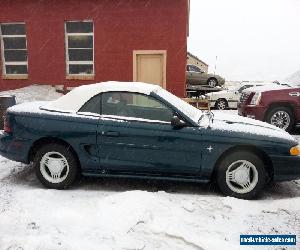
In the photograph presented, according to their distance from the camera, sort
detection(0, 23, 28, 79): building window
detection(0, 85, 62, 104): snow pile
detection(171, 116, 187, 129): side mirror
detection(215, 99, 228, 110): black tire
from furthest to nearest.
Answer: detection(215, 99, 228, 110): black tire < detection(0, 23, 28, 79): building window < detection(0, 85, 62, 104): snow pile < detection(171, 116, 187, 129): side mirror

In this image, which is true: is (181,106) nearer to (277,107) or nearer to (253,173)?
(253,173)

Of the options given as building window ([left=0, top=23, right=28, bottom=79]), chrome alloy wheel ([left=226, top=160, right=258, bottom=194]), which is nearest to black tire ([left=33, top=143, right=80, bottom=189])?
chrome alloy wheel ([left=226, top=160, right=258, bottom=194])

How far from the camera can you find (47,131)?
4926 mm

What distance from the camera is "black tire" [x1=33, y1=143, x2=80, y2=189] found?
4.95 meters

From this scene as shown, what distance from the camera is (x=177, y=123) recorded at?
15.4ft

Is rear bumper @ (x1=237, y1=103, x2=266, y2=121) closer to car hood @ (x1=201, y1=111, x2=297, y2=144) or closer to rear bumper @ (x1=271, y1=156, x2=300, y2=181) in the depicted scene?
car hood @ (x1=201, y1=111, x2=297, y2=144)

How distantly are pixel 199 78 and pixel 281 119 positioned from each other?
11.9 meters

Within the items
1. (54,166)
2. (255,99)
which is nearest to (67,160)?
(54,166)

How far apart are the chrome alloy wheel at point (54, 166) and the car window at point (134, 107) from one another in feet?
2.93

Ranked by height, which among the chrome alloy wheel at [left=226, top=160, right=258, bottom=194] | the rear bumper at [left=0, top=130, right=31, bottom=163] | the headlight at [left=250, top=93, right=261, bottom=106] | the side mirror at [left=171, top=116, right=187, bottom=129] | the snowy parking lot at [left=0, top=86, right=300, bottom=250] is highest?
the headlight at [left=250, top=93, right=261, bottom=106]

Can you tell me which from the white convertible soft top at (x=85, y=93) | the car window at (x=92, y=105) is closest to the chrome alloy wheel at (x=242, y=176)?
the white convertible soft top at (x=85, y=93)

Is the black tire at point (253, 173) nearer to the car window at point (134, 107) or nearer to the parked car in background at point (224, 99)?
the car window at point (134, 107)

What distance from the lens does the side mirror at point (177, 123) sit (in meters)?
4.68

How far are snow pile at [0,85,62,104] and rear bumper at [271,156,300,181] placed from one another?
31.1 ft
